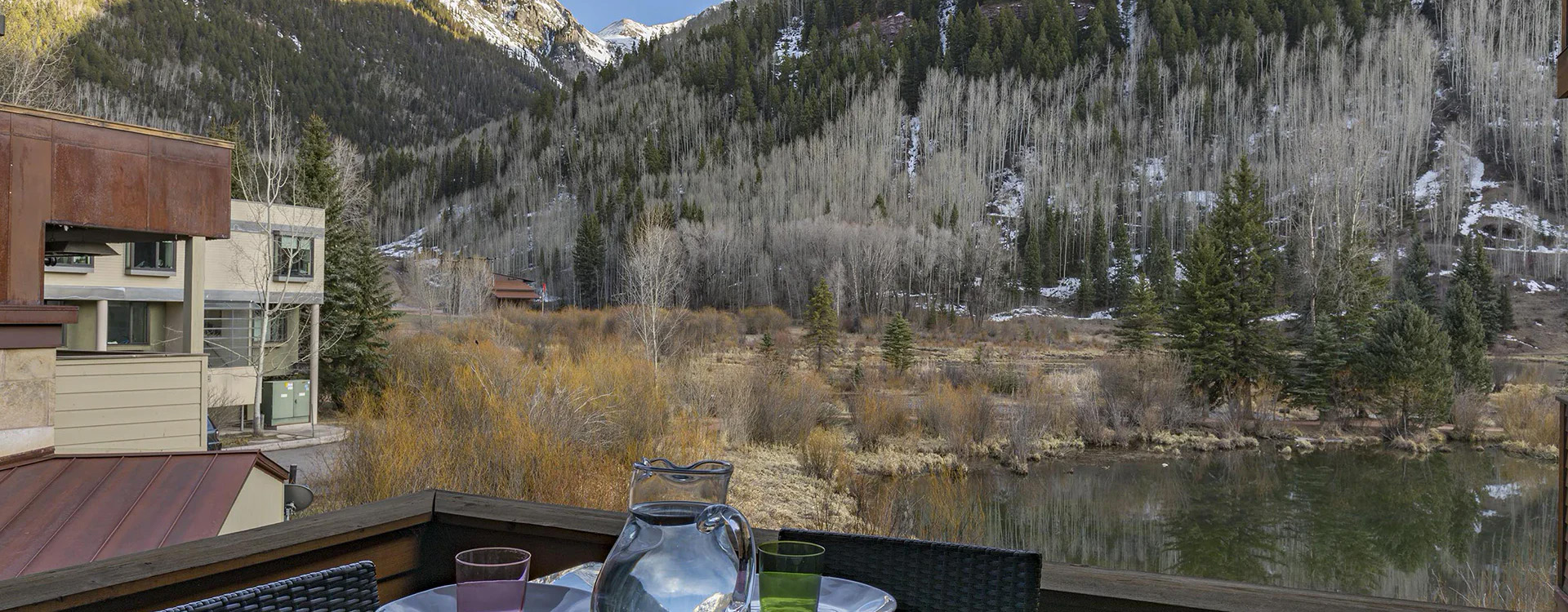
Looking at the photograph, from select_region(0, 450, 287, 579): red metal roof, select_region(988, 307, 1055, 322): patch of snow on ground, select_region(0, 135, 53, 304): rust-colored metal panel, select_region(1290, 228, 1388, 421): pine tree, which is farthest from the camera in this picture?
select_region(988, 307, 1055, 322): patch of snow on ground

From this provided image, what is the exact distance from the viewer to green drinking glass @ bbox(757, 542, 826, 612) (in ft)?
3.93

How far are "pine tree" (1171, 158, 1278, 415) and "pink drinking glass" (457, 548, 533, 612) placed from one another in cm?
2459

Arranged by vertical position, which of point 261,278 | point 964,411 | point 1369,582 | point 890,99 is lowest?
point 1369,582

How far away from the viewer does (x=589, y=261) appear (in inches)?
2313

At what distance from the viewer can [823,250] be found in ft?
159

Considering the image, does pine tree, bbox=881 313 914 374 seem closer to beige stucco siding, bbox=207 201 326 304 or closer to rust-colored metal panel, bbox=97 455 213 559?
beige stucco siding, bbox=207 201 326 304

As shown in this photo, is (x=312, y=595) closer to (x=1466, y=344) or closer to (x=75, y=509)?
(x=75, y=509)

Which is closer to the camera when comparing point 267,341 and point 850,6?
point 267,341

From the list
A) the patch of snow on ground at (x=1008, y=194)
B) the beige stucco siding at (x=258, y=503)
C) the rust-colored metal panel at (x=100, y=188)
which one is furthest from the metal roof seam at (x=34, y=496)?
the patch of snow on ground at (x=1008, y=194)

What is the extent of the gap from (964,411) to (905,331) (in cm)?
1016

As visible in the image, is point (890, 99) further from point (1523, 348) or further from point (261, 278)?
point (261, 278)

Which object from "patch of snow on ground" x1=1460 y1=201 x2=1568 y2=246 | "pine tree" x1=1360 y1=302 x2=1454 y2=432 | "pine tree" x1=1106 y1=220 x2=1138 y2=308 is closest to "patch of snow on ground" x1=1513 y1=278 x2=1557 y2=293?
"patch of snow on ground" x1=1460 y1=201 x2=1568 y2=246

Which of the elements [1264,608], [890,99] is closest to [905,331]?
[1264,608]

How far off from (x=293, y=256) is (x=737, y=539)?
20.9 metres
